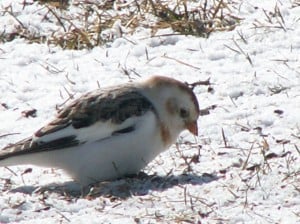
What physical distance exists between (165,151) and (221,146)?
0.32 metres

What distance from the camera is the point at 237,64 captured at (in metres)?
8.10

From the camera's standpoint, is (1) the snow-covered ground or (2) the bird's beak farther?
(2) the bird's beak

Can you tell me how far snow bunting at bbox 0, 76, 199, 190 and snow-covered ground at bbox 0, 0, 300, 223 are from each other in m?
0.12

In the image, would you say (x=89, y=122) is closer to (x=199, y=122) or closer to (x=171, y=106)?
(x=171, y=106)

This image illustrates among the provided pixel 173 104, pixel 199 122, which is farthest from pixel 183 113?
pixel 199 122

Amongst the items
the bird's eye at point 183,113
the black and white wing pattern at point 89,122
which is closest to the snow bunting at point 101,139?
the black and white wing pattern at point 89,122

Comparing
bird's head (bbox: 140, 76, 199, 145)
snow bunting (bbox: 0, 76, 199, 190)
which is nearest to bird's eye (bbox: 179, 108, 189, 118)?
bird's head (bbox: 140, 76, 199, 145)

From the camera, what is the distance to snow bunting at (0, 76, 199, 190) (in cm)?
667

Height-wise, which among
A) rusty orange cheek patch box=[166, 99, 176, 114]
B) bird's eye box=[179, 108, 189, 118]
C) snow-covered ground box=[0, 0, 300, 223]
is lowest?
snow-covered ground box=[0, 0, 300, 223]

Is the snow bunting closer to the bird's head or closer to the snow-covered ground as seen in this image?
the bird's head

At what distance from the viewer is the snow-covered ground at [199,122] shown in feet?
20.2

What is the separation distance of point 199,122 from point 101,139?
0.89m

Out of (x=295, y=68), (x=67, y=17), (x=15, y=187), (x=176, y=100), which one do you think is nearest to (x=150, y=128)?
(x=176, y=100)

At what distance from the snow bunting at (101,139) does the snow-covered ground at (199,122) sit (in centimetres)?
12
